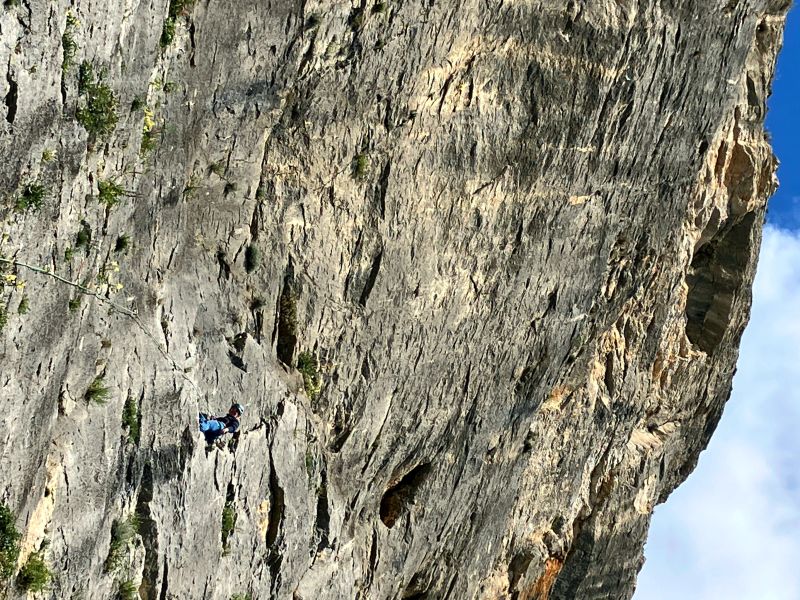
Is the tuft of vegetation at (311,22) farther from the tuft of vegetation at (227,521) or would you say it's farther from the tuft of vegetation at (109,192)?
the tuft of vegetation at (227,521)

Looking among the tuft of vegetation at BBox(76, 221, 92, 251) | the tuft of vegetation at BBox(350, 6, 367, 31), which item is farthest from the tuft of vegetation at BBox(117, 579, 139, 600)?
the tuft of vegetation at BBox(350, 6, 367, 31)

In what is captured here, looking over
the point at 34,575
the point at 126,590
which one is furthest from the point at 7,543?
the point at 126,590

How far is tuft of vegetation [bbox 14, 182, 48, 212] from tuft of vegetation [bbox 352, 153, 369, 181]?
5275 millimetres

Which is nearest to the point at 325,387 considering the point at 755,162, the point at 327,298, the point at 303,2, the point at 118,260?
the point at 327,298

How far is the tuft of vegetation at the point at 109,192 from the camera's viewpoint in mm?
9914

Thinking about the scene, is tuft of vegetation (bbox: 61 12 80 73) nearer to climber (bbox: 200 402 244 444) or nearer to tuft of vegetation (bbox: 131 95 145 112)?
tuft of vegetation (bbox: 131 95 145 112)

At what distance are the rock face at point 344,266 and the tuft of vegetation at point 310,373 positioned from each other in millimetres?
33

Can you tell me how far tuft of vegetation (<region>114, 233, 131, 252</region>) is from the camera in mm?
10562

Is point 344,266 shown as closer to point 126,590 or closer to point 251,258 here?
Result: point 251,258

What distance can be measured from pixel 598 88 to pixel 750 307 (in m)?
10.9

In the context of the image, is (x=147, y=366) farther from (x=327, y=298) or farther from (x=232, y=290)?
(x=327, y=298)

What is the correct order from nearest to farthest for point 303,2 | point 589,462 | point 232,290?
point 303,2 < point 232,290 < point 589,462

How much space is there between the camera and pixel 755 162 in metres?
21.4

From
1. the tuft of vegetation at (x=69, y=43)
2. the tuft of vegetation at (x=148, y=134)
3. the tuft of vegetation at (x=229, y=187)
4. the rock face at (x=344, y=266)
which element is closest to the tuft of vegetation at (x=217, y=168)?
the rock face at (x=344, y=266)
